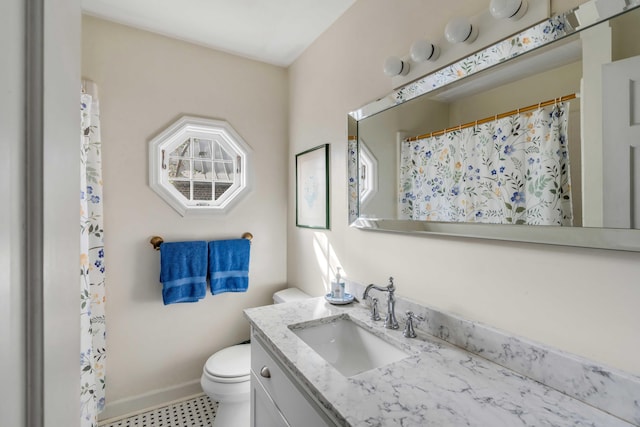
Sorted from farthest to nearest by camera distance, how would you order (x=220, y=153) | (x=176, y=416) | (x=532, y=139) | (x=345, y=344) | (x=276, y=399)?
(x=220, y=153), (x=176, y=416), (x=345, y=344), (x=276, y=399), (x=532, y=139)

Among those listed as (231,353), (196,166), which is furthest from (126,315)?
(196,166)

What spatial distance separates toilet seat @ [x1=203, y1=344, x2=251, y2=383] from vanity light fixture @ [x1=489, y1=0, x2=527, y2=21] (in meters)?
1.96

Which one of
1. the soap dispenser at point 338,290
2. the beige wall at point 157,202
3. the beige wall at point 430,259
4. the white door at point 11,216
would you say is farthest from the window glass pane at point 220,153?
the white door at point 11,216

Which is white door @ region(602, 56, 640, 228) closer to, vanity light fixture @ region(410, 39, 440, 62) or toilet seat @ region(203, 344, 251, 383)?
vanity light fixture @ region(410, 39, 440, 62)

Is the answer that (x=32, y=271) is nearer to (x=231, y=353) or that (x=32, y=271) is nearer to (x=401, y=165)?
(x=401, y=165)

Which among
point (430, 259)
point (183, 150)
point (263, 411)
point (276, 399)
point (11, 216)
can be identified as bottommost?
point (263, 411)

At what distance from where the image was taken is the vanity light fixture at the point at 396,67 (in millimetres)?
1332

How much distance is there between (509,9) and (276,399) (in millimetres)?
1541

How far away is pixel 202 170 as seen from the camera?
2.25m

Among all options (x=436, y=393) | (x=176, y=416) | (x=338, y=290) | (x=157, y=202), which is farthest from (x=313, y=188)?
(x=176, y=416)

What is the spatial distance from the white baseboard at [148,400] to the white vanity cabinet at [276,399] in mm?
967

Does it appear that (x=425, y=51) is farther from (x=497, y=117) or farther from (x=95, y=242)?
(x=95, y=242)

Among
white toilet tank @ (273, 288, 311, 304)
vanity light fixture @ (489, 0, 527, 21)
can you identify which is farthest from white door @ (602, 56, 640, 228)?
white toilet tank @ (273, 288, 311, 304)

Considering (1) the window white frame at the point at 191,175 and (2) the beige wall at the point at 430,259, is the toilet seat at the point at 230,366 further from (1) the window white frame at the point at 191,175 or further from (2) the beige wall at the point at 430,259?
(1) the window white frame at the point at 191,175
